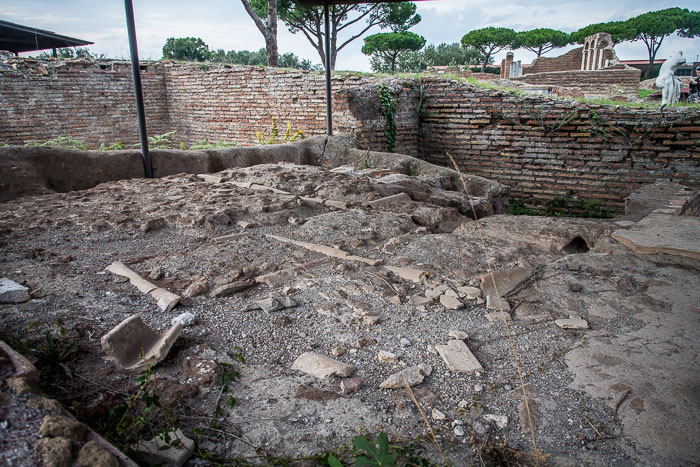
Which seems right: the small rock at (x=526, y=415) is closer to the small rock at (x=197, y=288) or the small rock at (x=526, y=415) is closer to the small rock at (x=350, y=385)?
the small rock at (x=350, y=385)

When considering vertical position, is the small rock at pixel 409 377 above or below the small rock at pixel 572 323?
below

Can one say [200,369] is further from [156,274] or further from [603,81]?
[603,81]

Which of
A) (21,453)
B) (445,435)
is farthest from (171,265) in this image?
(445,435)

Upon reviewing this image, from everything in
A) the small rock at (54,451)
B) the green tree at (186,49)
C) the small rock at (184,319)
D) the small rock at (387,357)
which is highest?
the green tree at (186,49)

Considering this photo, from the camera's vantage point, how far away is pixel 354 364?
171 cm

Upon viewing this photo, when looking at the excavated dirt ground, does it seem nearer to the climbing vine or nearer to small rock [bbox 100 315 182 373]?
small rock [bbox 100 315 182 373]

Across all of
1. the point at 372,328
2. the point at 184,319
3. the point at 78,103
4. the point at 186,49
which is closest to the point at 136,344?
the point at 184,319

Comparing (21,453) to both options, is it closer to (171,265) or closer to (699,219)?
(171,265)

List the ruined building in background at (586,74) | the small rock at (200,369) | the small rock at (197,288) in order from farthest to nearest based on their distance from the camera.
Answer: the ruined building in background at (586,74), the small rock at (197,288), the small rock at (200,369)

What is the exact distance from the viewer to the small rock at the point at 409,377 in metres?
1.58

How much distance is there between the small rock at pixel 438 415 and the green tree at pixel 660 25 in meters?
41.3

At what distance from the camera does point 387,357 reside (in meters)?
1.74

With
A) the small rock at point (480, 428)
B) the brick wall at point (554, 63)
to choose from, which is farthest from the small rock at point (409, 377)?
the brick wall at point (554, 63)

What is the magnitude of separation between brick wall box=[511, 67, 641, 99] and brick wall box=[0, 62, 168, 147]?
14611mm
